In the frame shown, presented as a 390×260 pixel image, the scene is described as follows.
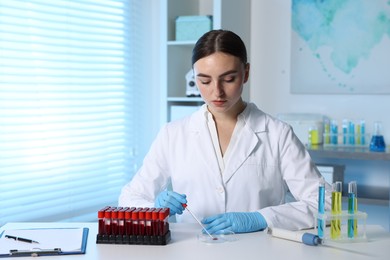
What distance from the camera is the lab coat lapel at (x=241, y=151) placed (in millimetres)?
2021

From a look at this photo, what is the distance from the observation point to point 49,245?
5.25 feet

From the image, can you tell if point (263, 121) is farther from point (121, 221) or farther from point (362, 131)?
point (362, 131)

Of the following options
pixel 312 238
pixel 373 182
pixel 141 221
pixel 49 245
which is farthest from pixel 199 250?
pixel 373 182

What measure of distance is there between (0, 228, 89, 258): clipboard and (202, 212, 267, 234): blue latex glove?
0.40 metres

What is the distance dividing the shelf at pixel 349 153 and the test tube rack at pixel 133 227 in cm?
168

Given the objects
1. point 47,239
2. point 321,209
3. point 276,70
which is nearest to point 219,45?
point 321,209

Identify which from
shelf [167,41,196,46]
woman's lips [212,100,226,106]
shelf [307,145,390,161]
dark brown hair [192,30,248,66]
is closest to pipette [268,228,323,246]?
woman's lips [212,100,226,106]

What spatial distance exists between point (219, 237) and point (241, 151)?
1.44 feet

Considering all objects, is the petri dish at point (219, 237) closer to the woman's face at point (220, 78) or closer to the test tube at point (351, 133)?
the woman's face at point (220, 78)

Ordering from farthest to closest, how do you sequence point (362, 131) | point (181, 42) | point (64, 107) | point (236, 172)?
point (181, 42) < point (362, 131) < point (64, 107) < point (236, 172)

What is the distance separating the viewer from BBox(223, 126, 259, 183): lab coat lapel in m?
2.02

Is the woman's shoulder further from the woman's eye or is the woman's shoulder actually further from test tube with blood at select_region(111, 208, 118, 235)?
test tube with blood at select_region(111, 208, 118, 235)

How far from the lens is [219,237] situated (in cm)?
169

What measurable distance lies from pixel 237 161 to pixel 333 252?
0.58 metres
